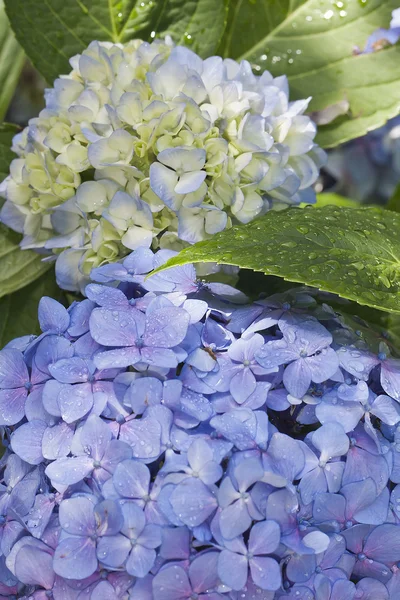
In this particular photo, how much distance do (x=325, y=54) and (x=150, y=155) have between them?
0.83 feet

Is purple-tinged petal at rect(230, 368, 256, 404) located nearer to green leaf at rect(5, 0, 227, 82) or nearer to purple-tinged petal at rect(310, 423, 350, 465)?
purple-tinged petal at rect(310, 423, 350, 465)

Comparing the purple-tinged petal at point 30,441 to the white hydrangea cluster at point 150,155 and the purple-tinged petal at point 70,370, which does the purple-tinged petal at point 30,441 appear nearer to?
the purple-tinged petal at point 70,370

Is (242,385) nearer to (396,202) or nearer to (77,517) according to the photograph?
(77,517)

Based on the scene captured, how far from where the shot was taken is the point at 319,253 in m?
0.48

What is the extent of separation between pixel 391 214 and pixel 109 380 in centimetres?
28

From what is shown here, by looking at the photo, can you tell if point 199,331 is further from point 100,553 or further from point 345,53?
point 345,53

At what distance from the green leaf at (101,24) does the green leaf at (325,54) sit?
0.18 feet

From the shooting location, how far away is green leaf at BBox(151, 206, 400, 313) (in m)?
0.45

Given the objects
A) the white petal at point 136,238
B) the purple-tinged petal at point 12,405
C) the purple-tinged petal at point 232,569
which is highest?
the white petal at point 136,238

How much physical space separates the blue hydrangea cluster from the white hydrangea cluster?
0.07 metres

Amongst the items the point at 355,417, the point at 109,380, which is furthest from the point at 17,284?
the point at 355,417

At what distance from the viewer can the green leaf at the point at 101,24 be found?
2.25 feet

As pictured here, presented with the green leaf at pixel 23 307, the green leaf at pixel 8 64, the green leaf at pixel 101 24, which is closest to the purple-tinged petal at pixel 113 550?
the green leaf at pixel 23 307

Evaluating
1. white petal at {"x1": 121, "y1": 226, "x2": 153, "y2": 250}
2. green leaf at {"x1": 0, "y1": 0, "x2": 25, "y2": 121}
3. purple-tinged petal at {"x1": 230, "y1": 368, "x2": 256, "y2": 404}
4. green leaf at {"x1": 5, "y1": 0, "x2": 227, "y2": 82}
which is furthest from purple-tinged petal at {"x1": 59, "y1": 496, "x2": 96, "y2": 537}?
green leaf at {"x1": 0, "y1": 0, "x2": 25, "y2": 121}
